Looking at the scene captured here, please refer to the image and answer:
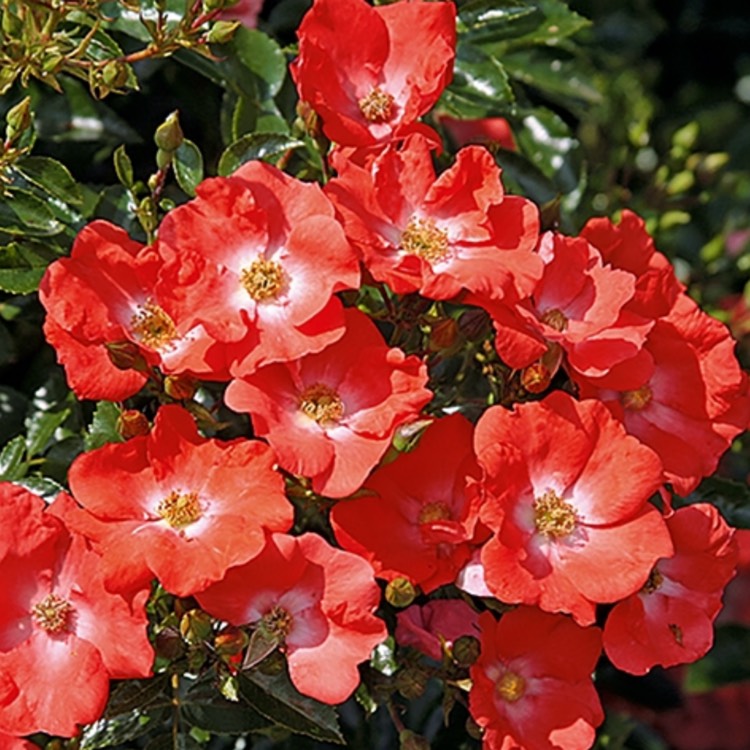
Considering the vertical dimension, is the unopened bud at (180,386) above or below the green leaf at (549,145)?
above

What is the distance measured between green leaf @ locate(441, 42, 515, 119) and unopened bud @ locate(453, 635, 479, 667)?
0.62 m

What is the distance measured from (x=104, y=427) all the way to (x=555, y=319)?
0.42 m

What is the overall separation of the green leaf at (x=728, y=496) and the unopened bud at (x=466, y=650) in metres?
0.44

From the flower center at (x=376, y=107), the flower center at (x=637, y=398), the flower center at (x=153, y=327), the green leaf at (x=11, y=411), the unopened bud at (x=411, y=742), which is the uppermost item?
the flower center at (x=376, y=107)

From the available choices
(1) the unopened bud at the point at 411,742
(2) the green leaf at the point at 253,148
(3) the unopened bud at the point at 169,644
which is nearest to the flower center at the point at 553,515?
(1) the unopened bud at the point at 411,742

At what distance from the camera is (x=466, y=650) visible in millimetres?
1322

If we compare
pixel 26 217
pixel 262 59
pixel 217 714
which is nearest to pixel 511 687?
pixel 217 714

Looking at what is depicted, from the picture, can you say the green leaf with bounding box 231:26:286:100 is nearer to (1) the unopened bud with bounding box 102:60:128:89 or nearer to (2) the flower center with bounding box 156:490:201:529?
(1) the unopened bud with bounding box 102:60:128:89

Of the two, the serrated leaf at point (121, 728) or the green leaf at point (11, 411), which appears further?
the green leaf at point (11, 411)

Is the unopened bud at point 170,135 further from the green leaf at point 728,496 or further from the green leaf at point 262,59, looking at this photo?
the green leaf at point 728,496

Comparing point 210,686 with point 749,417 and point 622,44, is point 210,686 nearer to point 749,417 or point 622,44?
point 749,417

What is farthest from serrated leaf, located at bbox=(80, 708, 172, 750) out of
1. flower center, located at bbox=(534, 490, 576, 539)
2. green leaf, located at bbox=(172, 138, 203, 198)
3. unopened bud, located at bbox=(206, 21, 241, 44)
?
unopened bud, located at bbox=(206, 21, 241, 44)

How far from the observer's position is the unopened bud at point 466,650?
1.32 m

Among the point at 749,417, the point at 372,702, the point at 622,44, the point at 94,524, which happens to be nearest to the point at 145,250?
the point at 94,524
